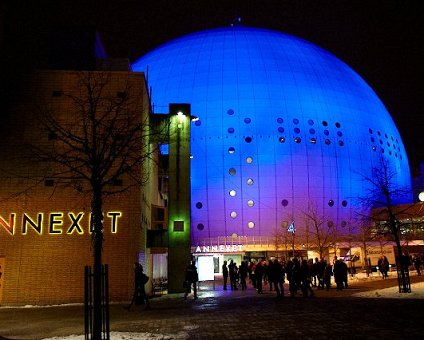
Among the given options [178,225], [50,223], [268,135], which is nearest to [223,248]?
[268,135]

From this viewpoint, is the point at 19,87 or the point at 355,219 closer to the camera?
the point at 19,87

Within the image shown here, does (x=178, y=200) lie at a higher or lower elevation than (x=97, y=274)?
higher

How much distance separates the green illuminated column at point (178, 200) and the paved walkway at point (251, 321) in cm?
822

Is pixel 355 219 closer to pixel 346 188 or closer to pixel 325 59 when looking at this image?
pixel 346 188

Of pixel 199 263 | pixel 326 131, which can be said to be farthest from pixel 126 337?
pixel 326 131

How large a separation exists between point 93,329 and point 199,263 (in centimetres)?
2859

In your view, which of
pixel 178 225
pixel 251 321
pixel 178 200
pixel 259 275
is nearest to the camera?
pixel 251 321

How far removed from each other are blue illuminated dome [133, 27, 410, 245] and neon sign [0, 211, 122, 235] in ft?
83.0

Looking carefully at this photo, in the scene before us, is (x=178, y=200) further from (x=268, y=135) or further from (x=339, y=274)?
(x=268, y=135)

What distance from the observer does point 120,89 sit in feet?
70.0

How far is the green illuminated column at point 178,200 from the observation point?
968 inches

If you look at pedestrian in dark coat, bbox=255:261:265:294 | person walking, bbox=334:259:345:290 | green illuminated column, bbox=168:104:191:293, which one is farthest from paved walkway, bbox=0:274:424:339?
green illuminated column, bbox=168:104:191:293

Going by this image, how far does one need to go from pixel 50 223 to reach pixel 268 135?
28931 millimetres

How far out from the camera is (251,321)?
1141 cm
